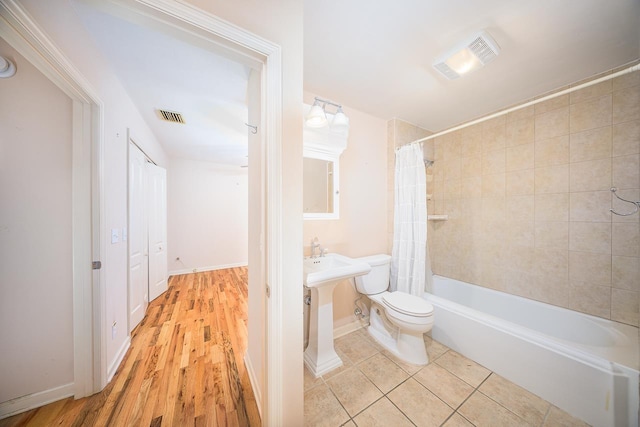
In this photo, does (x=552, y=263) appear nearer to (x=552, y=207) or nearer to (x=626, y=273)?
(x=626, y=273)

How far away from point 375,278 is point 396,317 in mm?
406

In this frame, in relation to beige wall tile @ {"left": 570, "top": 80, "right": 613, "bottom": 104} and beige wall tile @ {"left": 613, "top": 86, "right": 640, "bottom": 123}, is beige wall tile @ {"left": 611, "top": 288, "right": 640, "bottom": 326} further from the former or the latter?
beige wall tile @ {"left": 570, "top": 80, "right": 613, "bottom": 104}

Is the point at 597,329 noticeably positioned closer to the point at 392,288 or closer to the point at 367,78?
the point at 392,288

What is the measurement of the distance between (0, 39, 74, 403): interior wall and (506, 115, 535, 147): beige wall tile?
3688 millimetres

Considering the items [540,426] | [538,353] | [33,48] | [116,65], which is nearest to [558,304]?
[538,353]

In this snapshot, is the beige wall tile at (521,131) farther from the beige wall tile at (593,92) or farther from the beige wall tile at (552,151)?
the beige wall tile at (593,92)

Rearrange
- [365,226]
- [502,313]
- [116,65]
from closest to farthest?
[116,65], [502,313], [365,226]

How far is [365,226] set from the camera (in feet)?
7.00

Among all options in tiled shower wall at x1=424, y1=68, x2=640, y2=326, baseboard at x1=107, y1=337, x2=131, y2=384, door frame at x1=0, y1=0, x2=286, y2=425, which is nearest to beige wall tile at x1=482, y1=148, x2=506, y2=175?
tiled shower wall at x1=424, y1=68, x2=640, y2=326

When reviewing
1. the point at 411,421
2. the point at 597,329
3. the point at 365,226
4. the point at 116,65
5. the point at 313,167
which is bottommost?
the point at 411,421

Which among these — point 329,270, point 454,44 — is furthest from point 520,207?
point 329,270

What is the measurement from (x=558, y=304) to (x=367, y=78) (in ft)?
8.64

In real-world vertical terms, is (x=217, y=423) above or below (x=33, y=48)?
below

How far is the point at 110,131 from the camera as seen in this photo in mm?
1430
